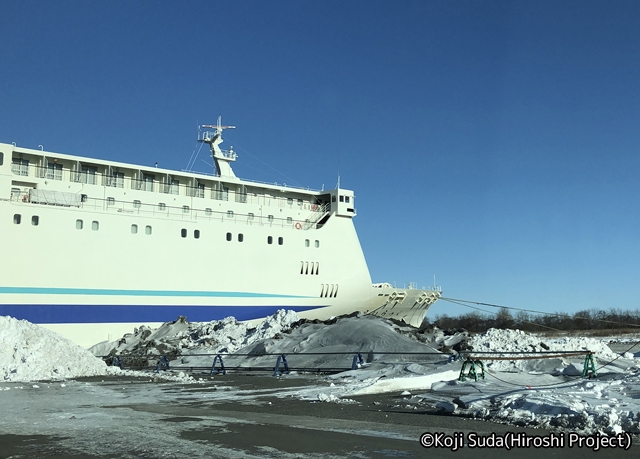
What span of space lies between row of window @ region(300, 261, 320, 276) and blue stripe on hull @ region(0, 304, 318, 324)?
1891 mm

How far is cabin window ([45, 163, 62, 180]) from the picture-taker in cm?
2678

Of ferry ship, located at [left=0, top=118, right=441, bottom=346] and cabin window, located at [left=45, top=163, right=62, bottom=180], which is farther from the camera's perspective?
cabin window, located at [left=45, top=163, right=62, bottom=180]

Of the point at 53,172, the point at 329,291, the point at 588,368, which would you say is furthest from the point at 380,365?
the point at 53,172

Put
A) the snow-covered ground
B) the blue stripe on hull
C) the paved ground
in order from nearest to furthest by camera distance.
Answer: the paved ground → the snow-covered ground → the blue stripe on hull

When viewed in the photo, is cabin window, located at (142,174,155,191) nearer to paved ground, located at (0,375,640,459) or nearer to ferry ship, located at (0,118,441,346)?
ferry ship, located at (0,118,441,346)

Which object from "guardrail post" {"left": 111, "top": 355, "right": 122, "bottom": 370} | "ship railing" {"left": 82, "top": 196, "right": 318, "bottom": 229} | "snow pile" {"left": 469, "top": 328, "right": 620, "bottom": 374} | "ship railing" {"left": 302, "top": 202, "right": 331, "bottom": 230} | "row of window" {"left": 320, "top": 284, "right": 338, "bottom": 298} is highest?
"ship railing" {"left": 302, "top": 202, "right": 331, "bottom": 230}

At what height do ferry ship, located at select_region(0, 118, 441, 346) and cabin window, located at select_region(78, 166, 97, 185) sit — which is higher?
cabin window, located at select_region(78, 166, 97, 185)

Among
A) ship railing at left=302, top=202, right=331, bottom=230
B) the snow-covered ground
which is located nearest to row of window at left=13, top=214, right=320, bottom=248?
ship railing at left=302, top=202, right=331, bottom=230

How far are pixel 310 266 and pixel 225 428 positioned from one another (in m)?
23.0

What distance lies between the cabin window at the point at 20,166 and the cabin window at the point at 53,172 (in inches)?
33.8

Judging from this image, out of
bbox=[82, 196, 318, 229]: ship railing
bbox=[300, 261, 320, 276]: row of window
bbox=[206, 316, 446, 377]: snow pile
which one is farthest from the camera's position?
bbox=[300, 261, 320, 276]: row of window

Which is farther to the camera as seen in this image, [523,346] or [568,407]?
[523,346]

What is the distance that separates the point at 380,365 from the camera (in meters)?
16.7

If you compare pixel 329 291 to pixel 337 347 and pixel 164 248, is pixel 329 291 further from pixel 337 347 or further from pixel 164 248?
pixel 337 347
